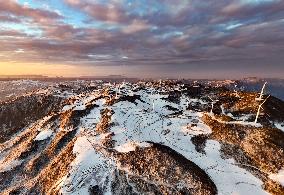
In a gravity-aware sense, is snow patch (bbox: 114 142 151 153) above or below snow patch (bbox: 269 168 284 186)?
above

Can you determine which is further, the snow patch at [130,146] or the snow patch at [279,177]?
the snow patch at [130,146]

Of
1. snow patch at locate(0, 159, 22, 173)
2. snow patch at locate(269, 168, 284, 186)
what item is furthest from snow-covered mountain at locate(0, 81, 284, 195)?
snow patch at locate(0, 159, 22, 173)

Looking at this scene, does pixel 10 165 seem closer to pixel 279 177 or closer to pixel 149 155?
pixel 149 155

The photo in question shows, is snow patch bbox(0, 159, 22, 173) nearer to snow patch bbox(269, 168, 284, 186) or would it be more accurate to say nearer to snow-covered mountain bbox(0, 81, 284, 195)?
snow-covered mountain bbox(0, 81, 284, 195)

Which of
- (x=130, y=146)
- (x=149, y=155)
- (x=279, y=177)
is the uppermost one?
(x=130, y=146)

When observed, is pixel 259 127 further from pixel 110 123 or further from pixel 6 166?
pixel 6 166

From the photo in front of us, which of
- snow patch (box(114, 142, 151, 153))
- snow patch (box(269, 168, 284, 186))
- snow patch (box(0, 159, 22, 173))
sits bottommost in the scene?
snow patch (box(0, 159, 22, 173))

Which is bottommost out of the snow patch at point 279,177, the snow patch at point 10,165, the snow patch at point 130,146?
the snow patch at point 10,165

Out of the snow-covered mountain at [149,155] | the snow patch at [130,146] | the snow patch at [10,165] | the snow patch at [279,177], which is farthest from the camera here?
the snow patch at [10,165]

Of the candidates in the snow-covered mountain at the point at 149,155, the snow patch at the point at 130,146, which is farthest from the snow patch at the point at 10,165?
the snow patch at the point at 130,146

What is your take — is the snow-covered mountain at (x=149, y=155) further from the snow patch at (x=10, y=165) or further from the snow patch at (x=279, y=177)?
the snow patch at (x=10, y=165)

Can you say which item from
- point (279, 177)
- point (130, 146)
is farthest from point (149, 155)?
point (279, 177)
